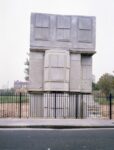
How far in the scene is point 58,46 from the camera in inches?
1020

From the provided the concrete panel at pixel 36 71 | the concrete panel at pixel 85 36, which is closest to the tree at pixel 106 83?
the concrete panel at pixel 85 36

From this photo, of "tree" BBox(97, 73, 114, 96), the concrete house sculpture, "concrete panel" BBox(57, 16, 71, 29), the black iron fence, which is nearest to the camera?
the black iron fence

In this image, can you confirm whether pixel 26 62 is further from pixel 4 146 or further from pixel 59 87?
pixel 4 146

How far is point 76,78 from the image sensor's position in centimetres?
2620

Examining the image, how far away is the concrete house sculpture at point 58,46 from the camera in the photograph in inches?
1017

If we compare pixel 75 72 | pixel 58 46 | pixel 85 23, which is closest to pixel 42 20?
pixel 58 46

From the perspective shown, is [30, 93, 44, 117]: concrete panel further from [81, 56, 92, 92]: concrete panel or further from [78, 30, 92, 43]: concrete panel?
[78, 30, 92, 43]: concrete panel

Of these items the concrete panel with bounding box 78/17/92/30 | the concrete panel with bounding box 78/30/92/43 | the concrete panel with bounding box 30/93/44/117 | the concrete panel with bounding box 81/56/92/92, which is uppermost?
the concrete panel with bounding box 78/17/92/30

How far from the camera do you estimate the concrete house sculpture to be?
25828 mm

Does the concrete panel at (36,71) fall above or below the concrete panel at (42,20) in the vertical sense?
below

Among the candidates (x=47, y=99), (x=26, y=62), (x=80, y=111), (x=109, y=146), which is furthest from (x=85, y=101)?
(x=26, y=62)

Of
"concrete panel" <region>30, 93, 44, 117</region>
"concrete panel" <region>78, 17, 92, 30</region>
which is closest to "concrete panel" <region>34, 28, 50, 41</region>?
"concrete panel" <region>78, 17, 92, 30</region>

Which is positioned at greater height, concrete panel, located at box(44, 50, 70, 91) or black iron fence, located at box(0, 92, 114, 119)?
concrete panel, located at box(44, 50, 70, 91)

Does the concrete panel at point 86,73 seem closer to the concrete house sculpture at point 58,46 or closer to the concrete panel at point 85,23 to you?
the concrete house sculpture at point 58,46
